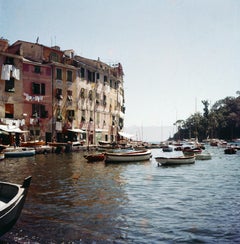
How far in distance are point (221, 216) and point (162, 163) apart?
20554 mm

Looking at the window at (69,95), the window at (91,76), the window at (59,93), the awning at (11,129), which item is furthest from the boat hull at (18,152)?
the window at (91,76)

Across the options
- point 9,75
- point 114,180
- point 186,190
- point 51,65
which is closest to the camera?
point 186,190

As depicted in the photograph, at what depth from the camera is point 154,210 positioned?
498 inches

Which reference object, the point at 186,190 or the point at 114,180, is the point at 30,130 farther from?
the point at 186,190

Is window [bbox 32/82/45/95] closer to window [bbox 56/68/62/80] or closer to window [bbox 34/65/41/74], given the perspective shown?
window [bbox 34/65/41/74]

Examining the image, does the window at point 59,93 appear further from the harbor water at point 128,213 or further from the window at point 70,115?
the harbor water at point 128,213

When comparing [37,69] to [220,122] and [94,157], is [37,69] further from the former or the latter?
[220,122]

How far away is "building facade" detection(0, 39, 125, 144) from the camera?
149 feet

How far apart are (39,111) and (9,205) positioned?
139 feet

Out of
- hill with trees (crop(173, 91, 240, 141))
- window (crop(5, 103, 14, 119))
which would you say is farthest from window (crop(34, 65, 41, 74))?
hill with trees (crop(173, 91, 240, 141))

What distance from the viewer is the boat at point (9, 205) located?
25.9 feet

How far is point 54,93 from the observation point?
51.2m

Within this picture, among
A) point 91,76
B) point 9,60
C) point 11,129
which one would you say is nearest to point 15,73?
point 9,60

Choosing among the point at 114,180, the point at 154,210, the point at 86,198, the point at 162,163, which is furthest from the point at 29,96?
the point at 154,210
